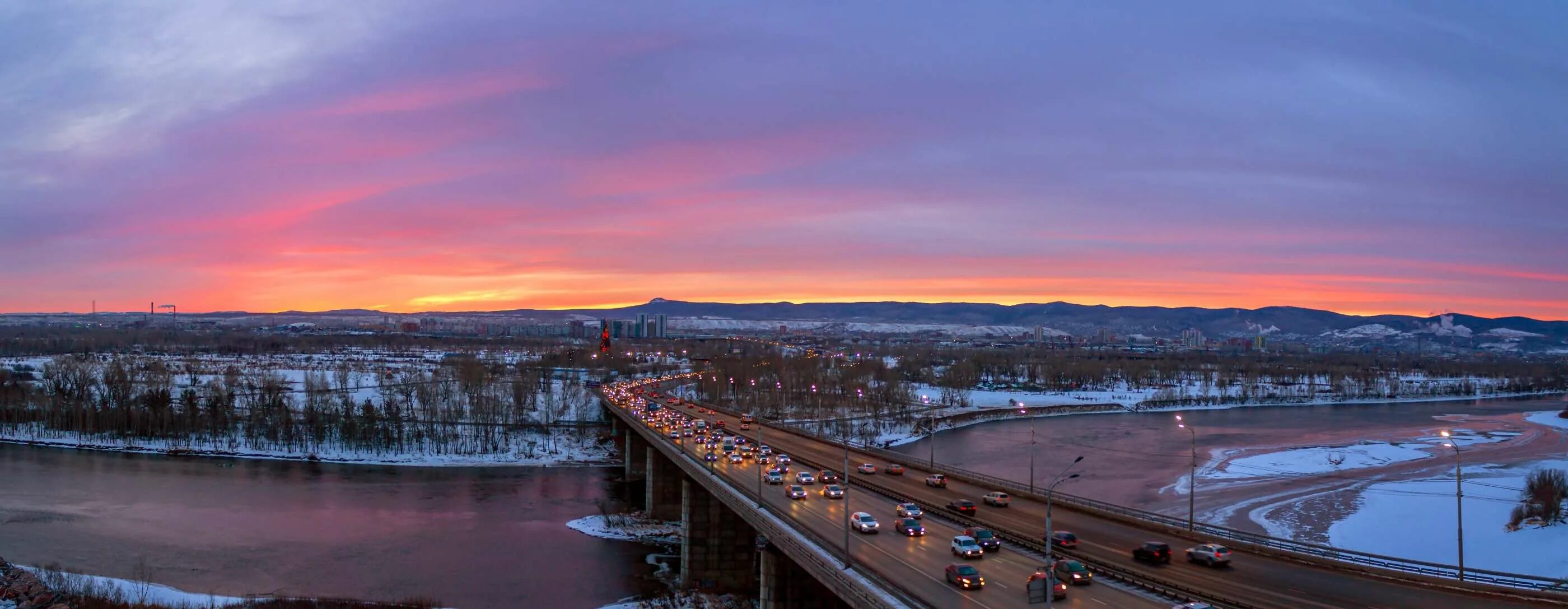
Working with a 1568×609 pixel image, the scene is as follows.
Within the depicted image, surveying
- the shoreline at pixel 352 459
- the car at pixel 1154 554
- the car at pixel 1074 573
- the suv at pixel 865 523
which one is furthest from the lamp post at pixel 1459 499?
the shoreline at pixel 352 459

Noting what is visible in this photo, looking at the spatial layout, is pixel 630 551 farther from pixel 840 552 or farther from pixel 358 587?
pixel 840 552

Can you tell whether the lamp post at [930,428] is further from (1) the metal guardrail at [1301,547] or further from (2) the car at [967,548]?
(2) the car at [967,548]

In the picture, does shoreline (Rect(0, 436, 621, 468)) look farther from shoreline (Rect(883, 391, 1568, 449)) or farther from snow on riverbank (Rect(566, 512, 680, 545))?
shoreline (Rect(883, 391, 1568, 449))

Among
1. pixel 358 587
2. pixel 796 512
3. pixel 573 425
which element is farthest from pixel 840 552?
pixel 573 425

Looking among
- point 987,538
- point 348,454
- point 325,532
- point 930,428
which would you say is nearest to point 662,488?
point 325,532

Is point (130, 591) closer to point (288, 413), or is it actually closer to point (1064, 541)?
point (1064, 541)

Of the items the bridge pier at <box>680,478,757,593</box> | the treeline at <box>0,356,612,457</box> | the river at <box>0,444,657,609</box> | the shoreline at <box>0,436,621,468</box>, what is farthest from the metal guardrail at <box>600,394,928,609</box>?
the treeline at <box>0,356,612,457</box>

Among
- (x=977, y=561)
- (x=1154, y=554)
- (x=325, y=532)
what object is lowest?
(x=325, y=532)
